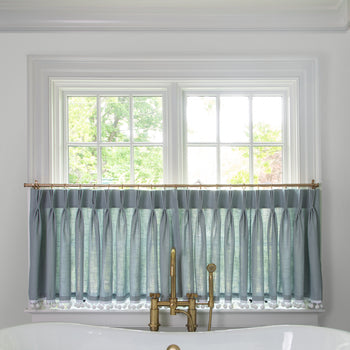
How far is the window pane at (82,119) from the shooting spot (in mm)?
2092

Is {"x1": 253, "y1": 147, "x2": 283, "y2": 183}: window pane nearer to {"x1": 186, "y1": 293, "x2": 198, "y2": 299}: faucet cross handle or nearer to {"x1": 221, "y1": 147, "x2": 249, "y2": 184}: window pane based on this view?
{"x1": 221, "y1": 147, "x2": 249, "y2": 184}: window pane

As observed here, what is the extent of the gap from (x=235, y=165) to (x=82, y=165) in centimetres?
100

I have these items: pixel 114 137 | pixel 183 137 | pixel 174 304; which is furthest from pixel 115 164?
pixel 174 304

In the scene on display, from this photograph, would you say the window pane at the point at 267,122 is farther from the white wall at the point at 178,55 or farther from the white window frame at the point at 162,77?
the white wall at the point at 178,55

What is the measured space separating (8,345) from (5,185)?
2.96ft

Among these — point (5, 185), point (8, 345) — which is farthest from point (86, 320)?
point (5, 185)

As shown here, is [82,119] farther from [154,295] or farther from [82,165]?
[154,295]

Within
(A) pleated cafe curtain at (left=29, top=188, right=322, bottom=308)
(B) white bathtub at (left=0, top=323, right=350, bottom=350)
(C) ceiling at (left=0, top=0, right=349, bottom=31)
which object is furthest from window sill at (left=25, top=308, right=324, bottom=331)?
(C) ceiling at (left=0, top=0, right=349, bottom=31)

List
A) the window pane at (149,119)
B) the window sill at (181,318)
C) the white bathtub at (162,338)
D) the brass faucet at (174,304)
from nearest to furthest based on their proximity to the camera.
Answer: the white bathtub at (162,338) < the brass faucet at (174,304) < the window sill at (181,318) < the window pane at (149,119)

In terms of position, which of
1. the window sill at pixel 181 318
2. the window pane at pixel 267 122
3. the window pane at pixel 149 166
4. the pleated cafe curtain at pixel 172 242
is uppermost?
the window pane at pixel 267 122

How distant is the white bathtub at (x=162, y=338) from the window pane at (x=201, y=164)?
91 cm

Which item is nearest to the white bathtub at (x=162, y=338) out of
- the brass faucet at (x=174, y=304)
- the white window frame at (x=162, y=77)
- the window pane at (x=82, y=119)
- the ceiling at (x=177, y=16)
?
the brass faucet at (x=174, y=304)

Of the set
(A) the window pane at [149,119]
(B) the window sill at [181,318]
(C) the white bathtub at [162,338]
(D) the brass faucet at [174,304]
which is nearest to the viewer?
(C) the white bathtub at [162,338]

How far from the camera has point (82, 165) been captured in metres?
2.09
